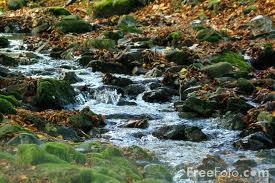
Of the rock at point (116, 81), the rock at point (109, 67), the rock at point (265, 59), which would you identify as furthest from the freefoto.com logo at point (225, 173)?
the rock at point (109, 67)

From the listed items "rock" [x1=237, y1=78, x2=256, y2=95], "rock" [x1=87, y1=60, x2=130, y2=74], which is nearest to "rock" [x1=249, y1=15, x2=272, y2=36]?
"rock" [x1=87, y1=60, x2=130, y2=74]

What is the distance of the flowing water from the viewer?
9.12m

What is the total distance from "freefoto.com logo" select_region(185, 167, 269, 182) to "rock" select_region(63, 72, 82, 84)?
6.51m

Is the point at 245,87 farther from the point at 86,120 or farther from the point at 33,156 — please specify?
the point at 33,156

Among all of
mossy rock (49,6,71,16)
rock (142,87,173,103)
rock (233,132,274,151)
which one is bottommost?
rock (233,132,274,151)

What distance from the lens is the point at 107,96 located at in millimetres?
13156

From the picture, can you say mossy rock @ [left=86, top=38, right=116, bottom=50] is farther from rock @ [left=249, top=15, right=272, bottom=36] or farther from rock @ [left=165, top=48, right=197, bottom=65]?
rock @ [left=249, top=15, right=272, bottom=36]

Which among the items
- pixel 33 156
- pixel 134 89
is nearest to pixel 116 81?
pixel 134 89

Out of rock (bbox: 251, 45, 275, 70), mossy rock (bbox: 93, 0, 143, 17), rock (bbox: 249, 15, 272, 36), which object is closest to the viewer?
rock (bbox: 251, 45, 275, 70)

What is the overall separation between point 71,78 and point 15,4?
17196 millimetres

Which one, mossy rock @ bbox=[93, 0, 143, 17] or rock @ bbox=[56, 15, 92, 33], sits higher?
mossy rock @ bbox=[93, 0, 143, 17]

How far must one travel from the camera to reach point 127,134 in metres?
10.6

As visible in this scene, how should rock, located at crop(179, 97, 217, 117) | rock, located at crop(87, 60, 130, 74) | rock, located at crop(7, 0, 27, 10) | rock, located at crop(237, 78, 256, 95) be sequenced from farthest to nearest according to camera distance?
rock, located at crop(7, 0, 27, 10) < rock, located at crop(87, 60, 130, 74) < rock, located at crop(237, 78, 256, 95) < rock, located at crop(179, 97, 217, 117)

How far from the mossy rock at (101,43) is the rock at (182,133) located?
810cm
